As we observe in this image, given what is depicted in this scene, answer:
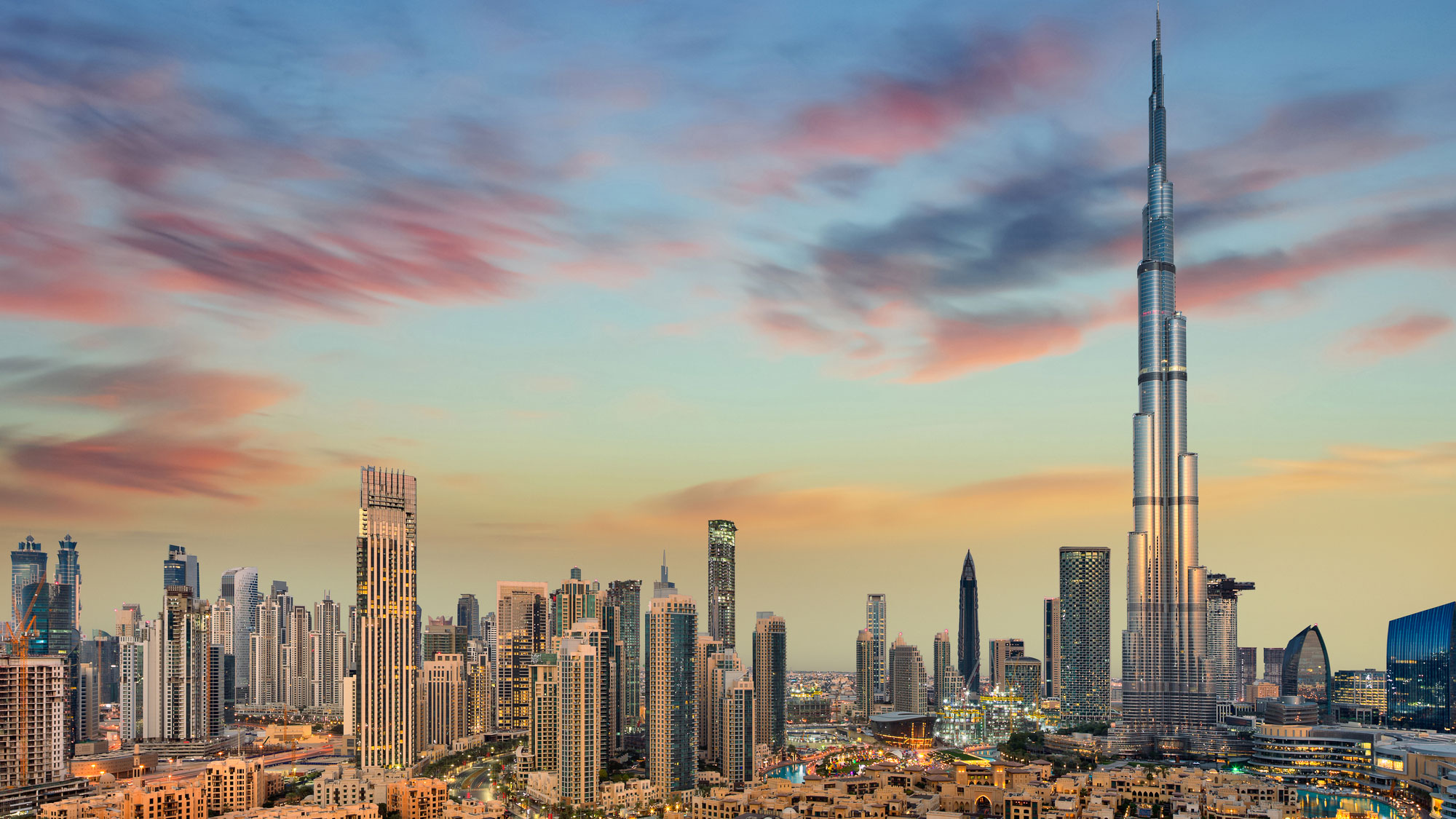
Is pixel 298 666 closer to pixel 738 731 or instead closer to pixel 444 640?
pixel 444 640

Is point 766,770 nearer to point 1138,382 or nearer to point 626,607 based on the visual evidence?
point 626,607

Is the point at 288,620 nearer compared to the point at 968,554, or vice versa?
the point at 288,620

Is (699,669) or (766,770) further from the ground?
(699,669)

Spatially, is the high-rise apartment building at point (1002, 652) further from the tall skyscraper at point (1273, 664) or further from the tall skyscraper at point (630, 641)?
the tall skyscraper at point (630, 641)

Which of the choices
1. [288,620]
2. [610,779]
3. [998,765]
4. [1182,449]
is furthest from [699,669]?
[288,620]

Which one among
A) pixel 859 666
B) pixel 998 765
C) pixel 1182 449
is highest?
pixel 1182 449

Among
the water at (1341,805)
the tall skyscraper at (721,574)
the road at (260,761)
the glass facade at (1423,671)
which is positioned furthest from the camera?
the tall skyscraper at (721,574)

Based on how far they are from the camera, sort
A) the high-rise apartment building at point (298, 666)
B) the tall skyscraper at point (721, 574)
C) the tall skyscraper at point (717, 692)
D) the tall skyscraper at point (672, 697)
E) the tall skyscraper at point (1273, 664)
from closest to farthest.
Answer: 1. the tall skyscraper at point (672, 697)
2. the tall skyscraper at point (717, 692)
3. the tall skyscraper at point (721, 574)
4. the high-rise apartment building at point (298, 666)
5. the tall skyscraper at point (1273, 664)

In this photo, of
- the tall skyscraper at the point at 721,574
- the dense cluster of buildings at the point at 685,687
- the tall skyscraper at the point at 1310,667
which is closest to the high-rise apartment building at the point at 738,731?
the dense cluster of buildings at the point at 685,687
